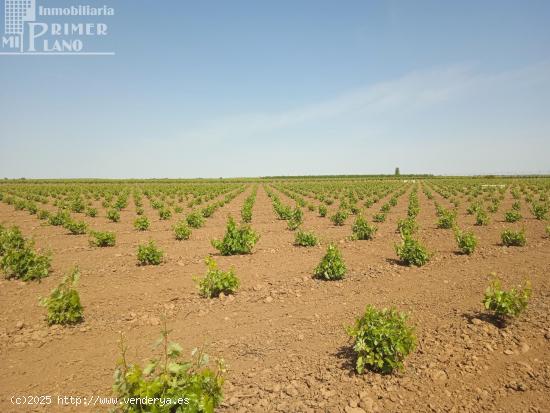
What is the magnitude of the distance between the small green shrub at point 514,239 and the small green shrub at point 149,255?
1277cm

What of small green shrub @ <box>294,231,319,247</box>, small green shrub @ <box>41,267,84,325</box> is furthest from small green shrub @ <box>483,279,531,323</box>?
small green shrub @ <box>294,231,319,247</box>

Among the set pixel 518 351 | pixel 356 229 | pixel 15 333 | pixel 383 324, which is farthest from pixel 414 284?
pixel 15 333

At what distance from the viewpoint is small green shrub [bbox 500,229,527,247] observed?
44.8ft

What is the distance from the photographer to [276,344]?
6418mm

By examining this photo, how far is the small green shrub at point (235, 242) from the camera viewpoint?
42.6 ft

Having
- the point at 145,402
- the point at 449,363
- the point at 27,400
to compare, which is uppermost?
the point at 145,402

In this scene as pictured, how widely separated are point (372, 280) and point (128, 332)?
20.7ft

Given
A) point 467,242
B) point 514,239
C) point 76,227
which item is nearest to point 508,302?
point 467,242

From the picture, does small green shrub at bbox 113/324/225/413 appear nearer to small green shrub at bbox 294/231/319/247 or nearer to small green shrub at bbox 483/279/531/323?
small green shrub at bbox 483/279/531/323

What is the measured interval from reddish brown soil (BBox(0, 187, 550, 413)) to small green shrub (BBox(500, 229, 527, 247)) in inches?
25.3

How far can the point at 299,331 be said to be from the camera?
6902mm

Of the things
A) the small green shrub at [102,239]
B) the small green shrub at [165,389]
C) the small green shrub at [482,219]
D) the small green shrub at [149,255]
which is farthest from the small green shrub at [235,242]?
the small green shrub at [482,219]

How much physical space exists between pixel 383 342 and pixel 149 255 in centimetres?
852

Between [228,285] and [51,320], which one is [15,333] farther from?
[228,285]
